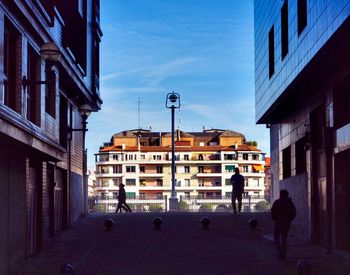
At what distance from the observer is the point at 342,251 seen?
18422 mm

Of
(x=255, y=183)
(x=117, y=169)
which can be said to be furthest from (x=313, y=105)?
(x=117, y=169)

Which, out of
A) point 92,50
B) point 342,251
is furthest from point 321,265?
point 92,50

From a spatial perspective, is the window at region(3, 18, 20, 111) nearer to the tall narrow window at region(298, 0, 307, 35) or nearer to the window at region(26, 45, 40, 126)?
the window at region(26, 45, 40, 126)

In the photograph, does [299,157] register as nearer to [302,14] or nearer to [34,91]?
[302,14]

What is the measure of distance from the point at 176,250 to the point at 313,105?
6.14m

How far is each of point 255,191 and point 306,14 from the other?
12627 cm

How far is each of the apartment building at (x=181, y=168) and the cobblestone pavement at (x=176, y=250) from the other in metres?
115

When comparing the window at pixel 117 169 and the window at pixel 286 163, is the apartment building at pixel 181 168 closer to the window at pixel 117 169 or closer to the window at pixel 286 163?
the window at pixel 117 169

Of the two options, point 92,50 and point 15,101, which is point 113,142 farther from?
point 15,101

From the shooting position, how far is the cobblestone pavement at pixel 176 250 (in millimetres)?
15969

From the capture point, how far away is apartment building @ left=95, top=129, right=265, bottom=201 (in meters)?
143

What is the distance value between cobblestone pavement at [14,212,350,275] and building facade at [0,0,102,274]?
2.79 feet

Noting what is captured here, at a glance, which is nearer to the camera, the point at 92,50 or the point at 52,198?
the point at 52,198

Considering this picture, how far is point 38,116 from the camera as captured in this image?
747 inches
